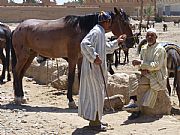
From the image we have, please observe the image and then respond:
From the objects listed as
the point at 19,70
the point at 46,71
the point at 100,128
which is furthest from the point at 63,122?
the point at 46,71

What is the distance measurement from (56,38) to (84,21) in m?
0.72

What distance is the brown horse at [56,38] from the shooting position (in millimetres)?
9297

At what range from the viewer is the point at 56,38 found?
9.58 m

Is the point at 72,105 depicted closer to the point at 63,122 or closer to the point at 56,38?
the point at 56,38

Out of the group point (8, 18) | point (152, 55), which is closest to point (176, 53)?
point (152, 55)

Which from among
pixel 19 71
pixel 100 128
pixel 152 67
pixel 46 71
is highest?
pixel 152 67

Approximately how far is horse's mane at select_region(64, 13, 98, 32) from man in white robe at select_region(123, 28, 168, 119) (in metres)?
1.63

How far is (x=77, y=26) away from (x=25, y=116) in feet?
7.11

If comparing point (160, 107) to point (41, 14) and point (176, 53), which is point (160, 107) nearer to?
point (176, 53)

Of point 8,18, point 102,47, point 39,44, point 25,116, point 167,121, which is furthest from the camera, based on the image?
point 8,18

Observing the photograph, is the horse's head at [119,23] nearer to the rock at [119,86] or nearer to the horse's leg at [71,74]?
the horse's leg at [71,74]

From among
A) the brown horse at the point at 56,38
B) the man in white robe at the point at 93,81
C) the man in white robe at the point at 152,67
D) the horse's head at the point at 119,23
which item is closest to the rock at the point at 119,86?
the brown horse at the point at 56,38

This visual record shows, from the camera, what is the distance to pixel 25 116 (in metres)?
8.18

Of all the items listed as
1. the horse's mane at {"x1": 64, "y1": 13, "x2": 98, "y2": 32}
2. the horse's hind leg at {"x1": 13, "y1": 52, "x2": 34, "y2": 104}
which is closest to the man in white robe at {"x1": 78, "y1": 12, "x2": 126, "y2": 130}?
the horse's mane at {"x1": 64, "y1": 13, "x2": 98, "y2": 32}
